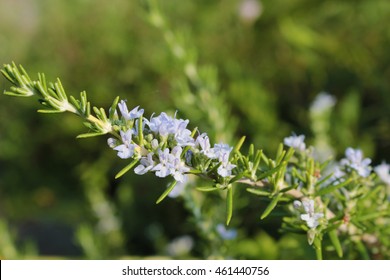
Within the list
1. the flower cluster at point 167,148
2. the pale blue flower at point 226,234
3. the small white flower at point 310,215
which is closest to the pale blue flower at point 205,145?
the flower cluster at point 167,148

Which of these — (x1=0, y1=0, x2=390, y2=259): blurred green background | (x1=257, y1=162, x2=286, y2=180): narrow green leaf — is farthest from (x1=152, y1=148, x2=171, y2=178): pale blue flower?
(x1=0, y1=0, x2=390, y2=259): blurred green background

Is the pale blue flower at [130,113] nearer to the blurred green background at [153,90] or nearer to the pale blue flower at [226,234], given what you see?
the pale blue flower at [226,234]

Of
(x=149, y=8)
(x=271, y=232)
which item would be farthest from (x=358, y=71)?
(x=149, y=8)

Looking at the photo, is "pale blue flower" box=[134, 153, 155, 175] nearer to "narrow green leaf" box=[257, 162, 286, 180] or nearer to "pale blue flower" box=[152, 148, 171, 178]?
"pale blue flower" box=[152, 148, 171, 178]

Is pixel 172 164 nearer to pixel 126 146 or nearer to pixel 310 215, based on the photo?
pixel 126 146

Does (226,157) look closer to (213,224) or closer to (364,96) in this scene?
(213,224)
